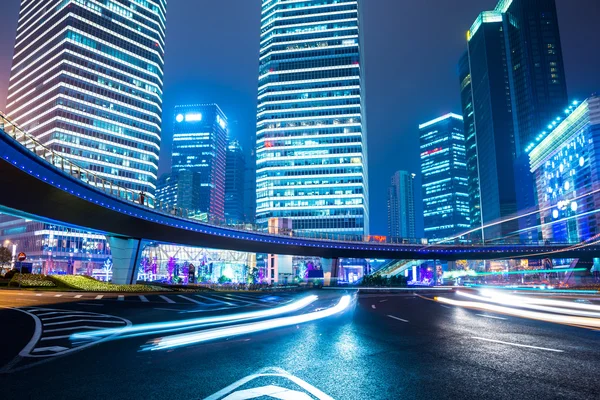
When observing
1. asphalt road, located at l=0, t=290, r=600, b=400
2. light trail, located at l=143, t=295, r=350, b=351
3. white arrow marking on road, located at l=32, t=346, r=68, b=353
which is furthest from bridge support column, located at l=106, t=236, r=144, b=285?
white arrow marking on road, located at l=32, t=346, r=68, b=353

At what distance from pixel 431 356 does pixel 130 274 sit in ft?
167

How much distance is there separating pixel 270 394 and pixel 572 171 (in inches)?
6831

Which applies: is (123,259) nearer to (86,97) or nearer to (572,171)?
(86,97)

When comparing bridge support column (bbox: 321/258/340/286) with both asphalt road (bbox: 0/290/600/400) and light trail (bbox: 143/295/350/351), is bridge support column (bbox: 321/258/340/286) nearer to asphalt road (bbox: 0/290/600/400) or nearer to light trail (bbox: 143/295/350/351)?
light trail (bbox: 143/295/350/351)

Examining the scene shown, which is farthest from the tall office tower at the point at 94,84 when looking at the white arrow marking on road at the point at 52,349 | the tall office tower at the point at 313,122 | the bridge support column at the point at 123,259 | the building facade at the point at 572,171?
the building facade at the point at 572,171

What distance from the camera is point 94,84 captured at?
142125mm

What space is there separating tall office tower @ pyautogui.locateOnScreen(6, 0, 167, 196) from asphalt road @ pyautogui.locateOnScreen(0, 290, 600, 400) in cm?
14356

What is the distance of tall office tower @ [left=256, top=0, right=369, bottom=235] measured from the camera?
5812 inches

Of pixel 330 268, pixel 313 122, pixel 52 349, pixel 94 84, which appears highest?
pixel 94 84

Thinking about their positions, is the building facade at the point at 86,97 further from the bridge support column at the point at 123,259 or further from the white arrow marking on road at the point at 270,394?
the white arrow marking on road at the point at 270,394

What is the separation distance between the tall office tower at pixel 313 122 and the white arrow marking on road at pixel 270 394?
13643 centimetres

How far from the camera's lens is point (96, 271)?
128 m

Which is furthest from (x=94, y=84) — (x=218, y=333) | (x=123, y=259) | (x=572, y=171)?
(x=572, y=171)

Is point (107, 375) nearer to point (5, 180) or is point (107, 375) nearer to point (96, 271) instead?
point (5, 180)
